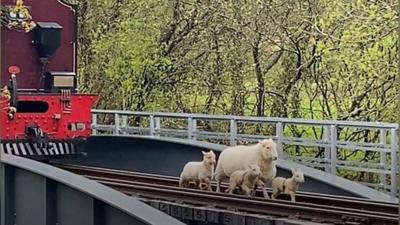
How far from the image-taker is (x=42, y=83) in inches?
429

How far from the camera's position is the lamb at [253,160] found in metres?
7.10

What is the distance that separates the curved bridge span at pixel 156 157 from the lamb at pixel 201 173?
2.96 feet

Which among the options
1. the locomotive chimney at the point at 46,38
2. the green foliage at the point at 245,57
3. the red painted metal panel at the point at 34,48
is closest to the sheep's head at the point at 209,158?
the red painted metal panel at the point at 34,48

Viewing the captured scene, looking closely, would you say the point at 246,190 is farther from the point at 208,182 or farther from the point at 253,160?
the point at 208,182

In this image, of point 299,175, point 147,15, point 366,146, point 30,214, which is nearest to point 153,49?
point 147,15

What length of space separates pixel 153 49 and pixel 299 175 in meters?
12.5

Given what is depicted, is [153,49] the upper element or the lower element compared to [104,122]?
upper

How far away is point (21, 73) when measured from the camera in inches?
422

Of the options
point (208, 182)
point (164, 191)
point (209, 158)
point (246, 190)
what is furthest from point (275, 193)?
point (164, 191)

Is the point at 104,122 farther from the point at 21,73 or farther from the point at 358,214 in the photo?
the point at 358,214

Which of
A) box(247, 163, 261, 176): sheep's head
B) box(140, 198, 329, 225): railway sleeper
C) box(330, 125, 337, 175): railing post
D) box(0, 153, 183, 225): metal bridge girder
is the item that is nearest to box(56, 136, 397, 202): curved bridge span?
box(247, 163, 261, 176): sheep's head

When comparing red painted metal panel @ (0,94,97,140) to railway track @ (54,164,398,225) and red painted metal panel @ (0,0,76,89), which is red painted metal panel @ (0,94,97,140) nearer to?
red painted metal panel @ (0,0,76,89)

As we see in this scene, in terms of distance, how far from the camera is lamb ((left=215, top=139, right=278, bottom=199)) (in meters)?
7.10

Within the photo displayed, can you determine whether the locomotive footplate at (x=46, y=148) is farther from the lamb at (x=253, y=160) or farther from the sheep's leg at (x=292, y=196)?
the sheep's leg at (x=292, y=196)
